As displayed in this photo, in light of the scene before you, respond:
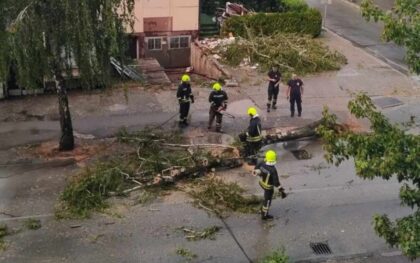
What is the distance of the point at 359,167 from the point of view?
317 inches

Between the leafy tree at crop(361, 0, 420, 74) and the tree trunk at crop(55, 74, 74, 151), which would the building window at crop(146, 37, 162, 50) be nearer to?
the tree trunk at crop(55, 74, 74, 151)

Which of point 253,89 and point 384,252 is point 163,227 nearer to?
point 384,252

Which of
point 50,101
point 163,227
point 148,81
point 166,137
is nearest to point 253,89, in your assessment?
point 148,81

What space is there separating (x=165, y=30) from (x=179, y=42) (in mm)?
823

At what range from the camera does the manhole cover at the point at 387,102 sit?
19812 mm

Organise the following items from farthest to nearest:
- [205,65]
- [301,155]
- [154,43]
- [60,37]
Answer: [154,43]
[205,65]
[301,155]
[60,37]

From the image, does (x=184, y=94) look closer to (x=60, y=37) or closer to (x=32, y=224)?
(x=60, y=37)

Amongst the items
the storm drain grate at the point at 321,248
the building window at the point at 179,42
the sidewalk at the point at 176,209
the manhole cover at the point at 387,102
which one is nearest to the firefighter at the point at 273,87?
the sidewalk at the point at 176,209

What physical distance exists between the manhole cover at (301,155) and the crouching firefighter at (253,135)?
1265mm

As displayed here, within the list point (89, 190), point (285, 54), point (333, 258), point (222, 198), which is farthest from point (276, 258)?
point (285, 54)

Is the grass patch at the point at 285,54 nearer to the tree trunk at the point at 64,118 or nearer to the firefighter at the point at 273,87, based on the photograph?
the firefighter at the point at 273,87

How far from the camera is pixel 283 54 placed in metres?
22.5

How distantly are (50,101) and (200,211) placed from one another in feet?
26.8

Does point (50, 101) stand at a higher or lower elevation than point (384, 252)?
higher
